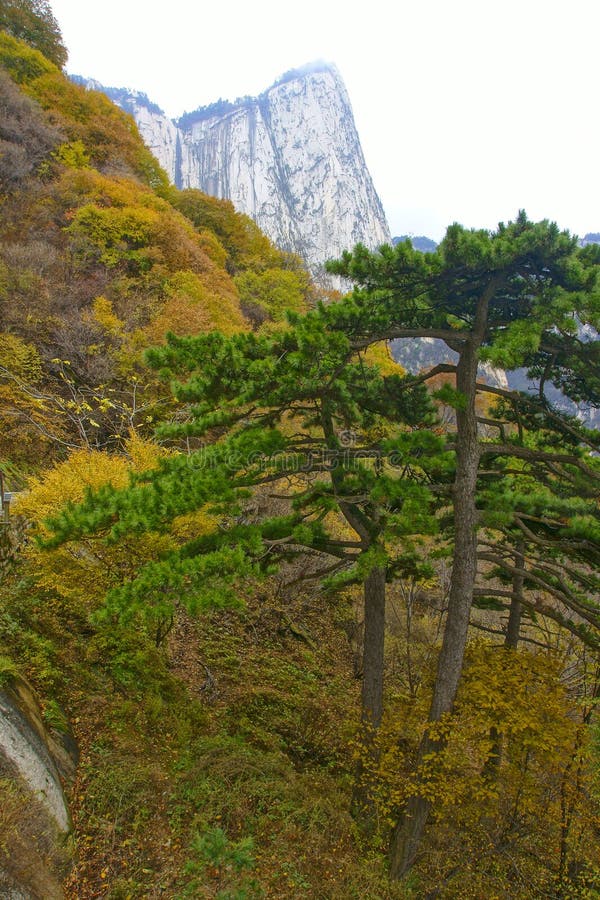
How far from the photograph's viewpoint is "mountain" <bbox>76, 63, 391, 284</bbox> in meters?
72.8

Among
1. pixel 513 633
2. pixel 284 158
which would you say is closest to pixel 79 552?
pixel 513 633

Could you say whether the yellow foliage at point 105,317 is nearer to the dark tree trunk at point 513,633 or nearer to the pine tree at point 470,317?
the pine tree at point 470,317

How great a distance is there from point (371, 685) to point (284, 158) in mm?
88083

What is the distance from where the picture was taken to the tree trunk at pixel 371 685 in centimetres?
688

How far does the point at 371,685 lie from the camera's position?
277 inches

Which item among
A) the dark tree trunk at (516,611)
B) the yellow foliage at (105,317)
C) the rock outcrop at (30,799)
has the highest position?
the yellow foliage at (105,317)

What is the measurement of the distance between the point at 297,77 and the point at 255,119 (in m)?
16.0

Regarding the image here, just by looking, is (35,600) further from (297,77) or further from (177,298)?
(297,77)

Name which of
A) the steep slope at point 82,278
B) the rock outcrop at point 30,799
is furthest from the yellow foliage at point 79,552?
the steep slope at point 82,278

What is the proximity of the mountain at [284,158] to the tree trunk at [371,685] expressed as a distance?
6792 cm

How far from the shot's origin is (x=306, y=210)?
74812 mm

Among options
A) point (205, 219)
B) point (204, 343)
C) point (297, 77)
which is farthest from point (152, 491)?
point (297, 77)

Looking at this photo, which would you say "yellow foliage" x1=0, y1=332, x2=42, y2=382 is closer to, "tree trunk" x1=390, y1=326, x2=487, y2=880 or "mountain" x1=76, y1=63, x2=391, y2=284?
"tree trunk" x1=390, y1=326, x2=487, y2=880

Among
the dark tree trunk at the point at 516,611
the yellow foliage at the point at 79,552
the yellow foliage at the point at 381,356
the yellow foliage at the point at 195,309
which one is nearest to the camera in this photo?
the yellow foliage at the point at 79,552
